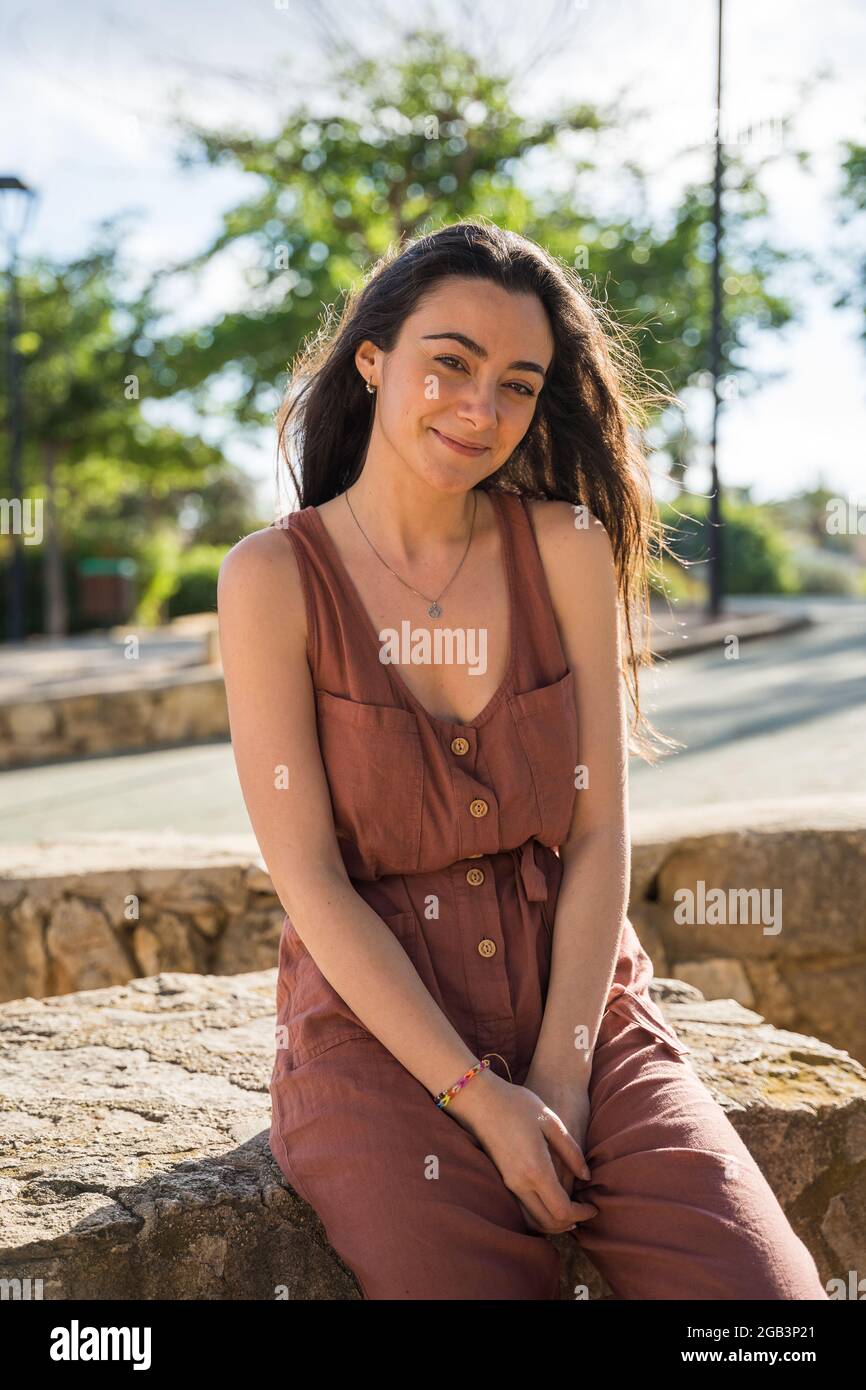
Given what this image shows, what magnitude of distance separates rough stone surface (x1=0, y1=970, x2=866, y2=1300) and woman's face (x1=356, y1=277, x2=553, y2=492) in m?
1.09

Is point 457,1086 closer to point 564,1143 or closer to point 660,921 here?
point 564,1143

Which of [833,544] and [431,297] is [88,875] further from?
[833,544]

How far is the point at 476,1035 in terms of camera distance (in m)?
1.94

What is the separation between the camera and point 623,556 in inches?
94.1

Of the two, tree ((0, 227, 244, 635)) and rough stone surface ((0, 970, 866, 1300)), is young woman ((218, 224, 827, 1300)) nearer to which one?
rough stone surface ((0, 970, 866, 1300))

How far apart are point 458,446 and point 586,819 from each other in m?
0.61

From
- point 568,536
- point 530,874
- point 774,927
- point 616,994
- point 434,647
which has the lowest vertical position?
point 774,927

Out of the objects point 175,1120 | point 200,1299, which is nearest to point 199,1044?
point 175,1120

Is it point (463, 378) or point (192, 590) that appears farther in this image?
point (192, 590)

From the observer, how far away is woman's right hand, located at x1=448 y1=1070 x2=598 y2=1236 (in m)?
1.73
